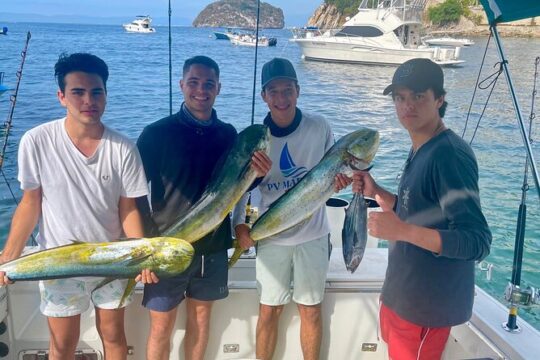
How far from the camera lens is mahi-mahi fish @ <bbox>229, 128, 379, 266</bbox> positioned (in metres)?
2.15

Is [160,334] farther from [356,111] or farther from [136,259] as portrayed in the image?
[356,111]

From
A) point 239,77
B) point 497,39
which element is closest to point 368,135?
point 497,39

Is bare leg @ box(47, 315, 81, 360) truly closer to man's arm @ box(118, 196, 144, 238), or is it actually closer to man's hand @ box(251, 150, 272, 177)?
man's arm @ box(118, 196, 144, 238)

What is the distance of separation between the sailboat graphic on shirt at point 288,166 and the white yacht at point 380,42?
30754 millimetres

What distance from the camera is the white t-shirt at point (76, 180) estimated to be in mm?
2156

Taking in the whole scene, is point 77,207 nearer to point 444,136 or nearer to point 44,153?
point 44,153

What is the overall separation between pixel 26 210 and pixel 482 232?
1921 millimetres

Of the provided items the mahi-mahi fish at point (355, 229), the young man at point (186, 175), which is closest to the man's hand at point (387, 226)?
the mahi-mahi fish at point (355, 229)

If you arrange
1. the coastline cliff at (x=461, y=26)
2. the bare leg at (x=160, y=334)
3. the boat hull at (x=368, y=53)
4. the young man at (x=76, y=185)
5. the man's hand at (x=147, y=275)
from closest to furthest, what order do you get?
the man's hand at (x=147, y=275), the young man at (x=76, y=185), the bare leg at (x=160, y=334), the boat hull at (x=368, y=53), the coastline cliff at (x=461, y=26)

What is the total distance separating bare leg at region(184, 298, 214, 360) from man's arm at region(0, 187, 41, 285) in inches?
35.1

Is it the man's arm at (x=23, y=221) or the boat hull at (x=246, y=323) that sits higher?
the man's arm at (x=23, y=221)

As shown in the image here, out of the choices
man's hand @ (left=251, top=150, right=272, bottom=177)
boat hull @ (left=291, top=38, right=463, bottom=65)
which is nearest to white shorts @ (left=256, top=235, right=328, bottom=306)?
man's hand @ (left=251, top=150, right=272, bottom=177)

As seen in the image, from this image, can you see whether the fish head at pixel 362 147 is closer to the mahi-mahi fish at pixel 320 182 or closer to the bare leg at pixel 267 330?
the mahi-mahi fish at pixel 320 182

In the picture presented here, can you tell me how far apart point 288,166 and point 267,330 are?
947 millimetres
